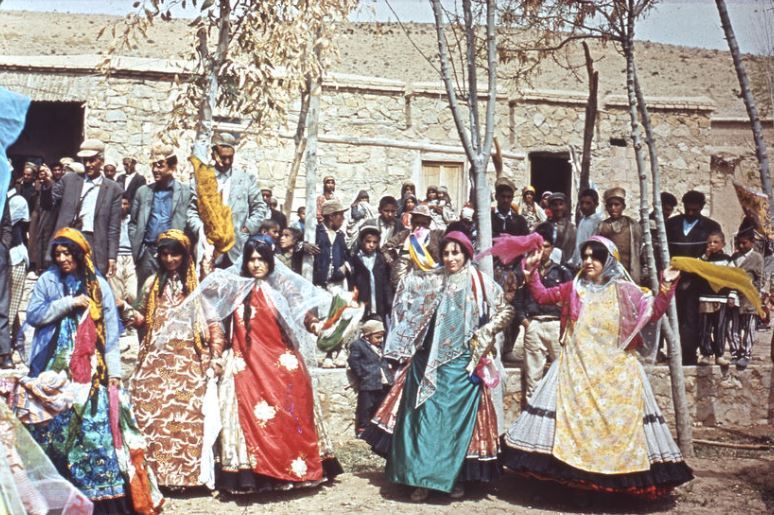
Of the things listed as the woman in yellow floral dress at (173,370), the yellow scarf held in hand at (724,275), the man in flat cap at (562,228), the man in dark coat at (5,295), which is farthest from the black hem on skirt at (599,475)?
the man in dark coat at (5,295)

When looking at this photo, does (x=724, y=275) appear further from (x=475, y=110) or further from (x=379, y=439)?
(x=379, y=439)

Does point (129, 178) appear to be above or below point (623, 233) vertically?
above

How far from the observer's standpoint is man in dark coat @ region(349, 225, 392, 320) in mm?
9250

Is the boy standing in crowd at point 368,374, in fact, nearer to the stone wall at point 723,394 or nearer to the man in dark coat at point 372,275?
the man in dark coat at point 372,275

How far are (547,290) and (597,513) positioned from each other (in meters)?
1.45

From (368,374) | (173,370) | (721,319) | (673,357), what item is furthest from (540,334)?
(173,370)

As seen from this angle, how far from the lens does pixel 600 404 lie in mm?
6262

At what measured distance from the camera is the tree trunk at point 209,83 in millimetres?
7410

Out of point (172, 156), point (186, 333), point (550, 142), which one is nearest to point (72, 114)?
point (550, 142)

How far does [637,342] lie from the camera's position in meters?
6.46

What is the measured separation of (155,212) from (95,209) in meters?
0.62

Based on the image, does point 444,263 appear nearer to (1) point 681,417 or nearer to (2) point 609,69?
(1) point 681,417

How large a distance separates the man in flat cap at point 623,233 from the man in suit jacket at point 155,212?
3.72 meters

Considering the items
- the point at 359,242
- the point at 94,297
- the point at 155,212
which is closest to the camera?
the point at 94,297
